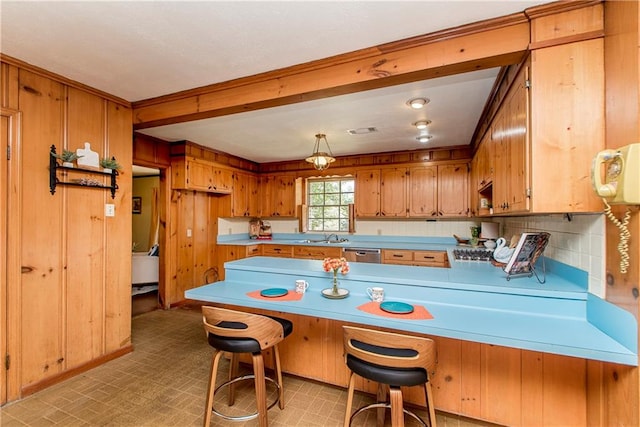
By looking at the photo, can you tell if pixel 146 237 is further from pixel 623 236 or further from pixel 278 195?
pixel 623 236

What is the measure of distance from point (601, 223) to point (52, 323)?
380cm

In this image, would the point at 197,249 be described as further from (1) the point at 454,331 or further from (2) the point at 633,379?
(2) the point at 633,379

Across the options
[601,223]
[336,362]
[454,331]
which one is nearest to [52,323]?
[336,362]

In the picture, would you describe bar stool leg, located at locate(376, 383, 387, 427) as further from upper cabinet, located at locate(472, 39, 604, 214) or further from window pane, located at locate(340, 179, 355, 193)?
window pane, located at locate(340, 179, 355, 193)

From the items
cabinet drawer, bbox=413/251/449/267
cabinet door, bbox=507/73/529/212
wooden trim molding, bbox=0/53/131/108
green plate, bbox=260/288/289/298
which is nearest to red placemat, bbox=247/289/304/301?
green plate, bbox=260/288/289/298

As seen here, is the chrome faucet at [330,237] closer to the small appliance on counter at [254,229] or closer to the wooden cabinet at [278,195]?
the wooden cabinet at [278,195]

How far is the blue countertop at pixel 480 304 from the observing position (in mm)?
1383

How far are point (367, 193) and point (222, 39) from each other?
3.67m

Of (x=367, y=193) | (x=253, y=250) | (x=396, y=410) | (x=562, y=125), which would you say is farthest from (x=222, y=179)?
(x=562, y=125)

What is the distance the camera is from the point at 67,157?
2377 mm

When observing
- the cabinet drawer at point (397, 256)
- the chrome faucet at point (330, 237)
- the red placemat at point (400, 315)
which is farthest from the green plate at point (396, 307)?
the chrome faucet at point (330, 237)

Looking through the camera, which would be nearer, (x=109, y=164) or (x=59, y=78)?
(x=59, y=78)

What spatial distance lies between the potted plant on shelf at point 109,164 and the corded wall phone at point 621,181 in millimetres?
3439

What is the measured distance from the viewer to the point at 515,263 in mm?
2072
